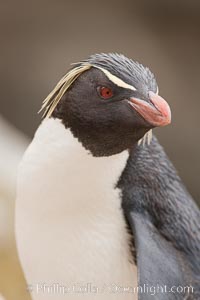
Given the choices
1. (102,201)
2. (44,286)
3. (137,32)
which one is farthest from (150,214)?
(137,32)

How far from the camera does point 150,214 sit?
1009mm

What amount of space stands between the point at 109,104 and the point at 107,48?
1631 millimetres

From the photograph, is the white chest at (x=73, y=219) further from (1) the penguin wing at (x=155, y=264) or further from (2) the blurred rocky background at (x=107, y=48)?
(2) the blurred rocky background at (x=107, y=48)

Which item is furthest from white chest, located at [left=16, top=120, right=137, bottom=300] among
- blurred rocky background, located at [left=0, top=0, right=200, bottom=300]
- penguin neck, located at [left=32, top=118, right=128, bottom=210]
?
blurred rocky background, located at [left=0, top=0, right=200, bottom=300]

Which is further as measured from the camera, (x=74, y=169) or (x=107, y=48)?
(x=107, y=48)

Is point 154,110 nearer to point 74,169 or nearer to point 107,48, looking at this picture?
point 74,169

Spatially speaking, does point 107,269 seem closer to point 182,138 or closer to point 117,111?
point 117,111

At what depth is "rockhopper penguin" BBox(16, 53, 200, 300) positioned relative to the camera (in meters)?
0.96

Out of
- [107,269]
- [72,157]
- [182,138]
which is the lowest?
[182,138]

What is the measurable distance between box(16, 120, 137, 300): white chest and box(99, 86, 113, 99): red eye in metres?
0.08

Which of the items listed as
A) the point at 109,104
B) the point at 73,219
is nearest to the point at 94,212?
the point at 73,219

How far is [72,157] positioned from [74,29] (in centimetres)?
165

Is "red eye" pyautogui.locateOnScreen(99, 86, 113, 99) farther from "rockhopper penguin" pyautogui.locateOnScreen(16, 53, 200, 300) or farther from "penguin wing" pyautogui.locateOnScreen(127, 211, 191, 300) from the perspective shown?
"penguin wing" pyautogui.locateOnScreen(127, 211, 191, 300)

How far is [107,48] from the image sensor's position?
2533 mm
